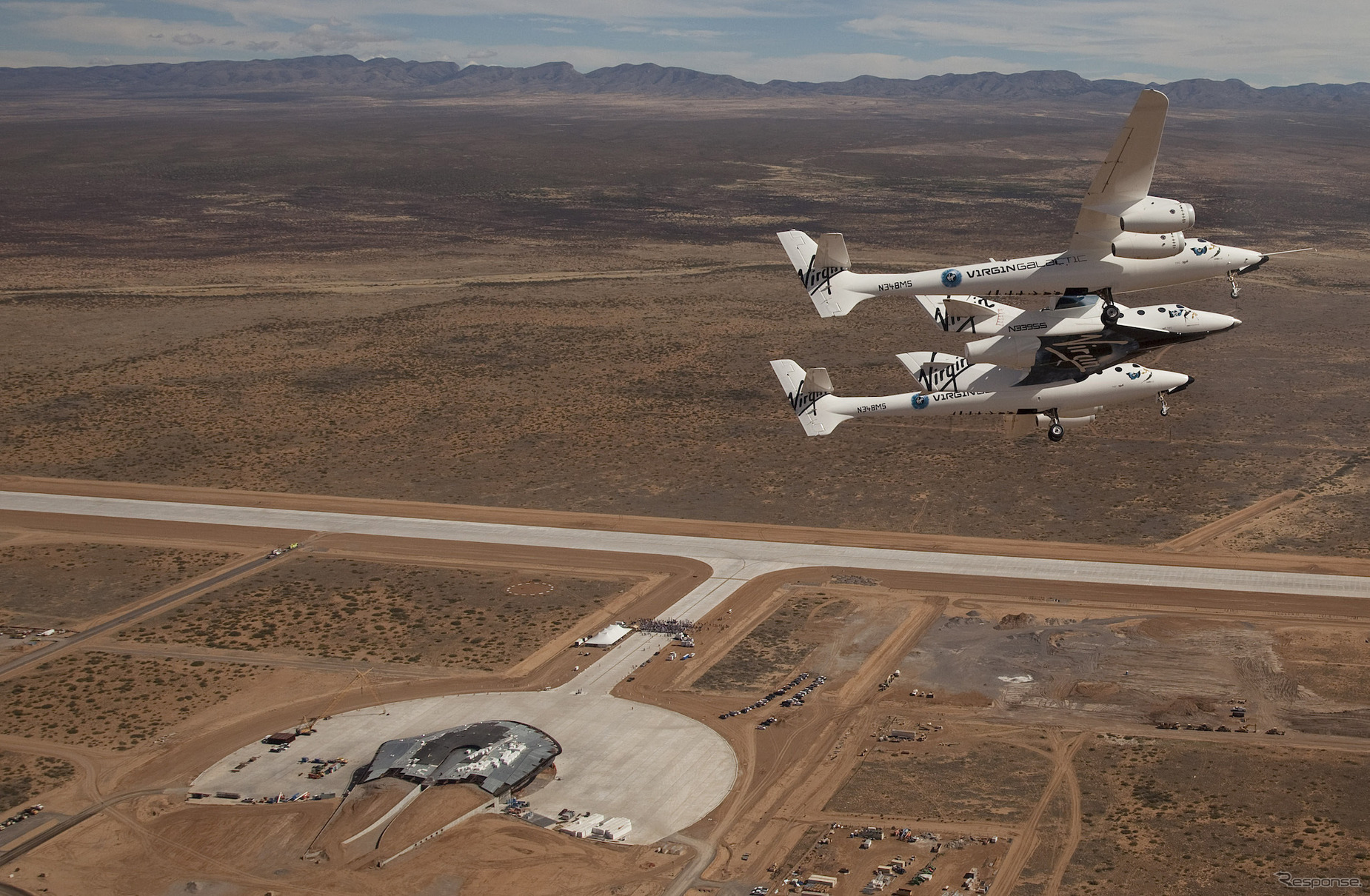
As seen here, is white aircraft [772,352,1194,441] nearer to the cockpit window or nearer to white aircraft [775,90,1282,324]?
white aircraft [775,90,1282,324]

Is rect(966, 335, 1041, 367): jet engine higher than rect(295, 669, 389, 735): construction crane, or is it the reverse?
rect(966, 335, 1041, 367): jet engine

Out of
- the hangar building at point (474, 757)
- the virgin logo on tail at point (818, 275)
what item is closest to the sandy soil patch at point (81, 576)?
the hangar building at point (474, 757)

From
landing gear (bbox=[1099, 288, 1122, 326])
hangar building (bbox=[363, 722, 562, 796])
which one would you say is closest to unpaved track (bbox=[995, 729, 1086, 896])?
hangar building (bbox=[363, 722, 562, 796])

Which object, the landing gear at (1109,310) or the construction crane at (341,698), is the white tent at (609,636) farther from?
the landing gear at (1109,310)

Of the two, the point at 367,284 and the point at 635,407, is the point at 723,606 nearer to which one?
the point at 635,407


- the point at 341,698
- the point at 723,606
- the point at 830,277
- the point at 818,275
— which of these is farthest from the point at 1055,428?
the point at 341,698

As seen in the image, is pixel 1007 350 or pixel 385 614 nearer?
pixel 1007 350
